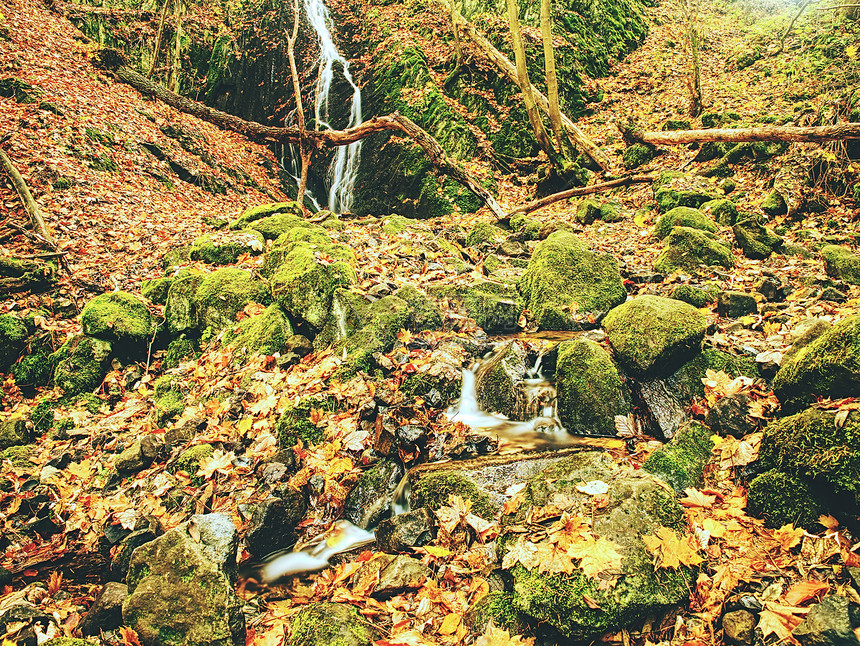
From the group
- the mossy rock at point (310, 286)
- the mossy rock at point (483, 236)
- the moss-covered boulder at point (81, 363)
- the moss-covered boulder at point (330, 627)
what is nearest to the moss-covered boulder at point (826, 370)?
the moss-covered boulder at point (330, 627)

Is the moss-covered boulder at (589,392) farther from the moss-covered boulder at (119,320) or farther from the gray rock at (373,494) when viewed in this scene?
the moss-covered boulder at (119,320)

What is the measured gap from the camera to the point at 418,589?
2.83 meters

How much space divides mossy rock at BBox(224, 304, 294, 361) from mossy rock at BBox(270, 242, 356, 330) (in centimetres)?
19

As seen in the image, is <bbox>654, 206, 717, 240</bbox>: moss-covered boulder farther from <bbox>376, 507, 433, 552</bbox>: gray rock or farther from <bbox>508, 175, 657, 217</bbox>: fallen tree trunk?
<bbox>376, 507, 433, 552</bbox>: gray rock

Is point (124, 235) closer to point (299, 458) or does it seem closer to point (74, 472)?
point (74, 472)

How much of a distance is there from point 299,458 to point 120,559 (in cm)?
154

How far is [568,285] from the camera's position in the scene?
226 inches

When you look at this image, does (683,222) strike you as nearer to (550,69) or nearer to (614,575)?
(550,69)

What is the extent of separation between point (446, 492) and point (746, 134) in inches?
382

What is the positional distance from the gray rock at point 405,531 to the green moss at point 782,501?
6.98 feet

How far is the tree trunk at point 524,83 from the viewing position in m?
11.3

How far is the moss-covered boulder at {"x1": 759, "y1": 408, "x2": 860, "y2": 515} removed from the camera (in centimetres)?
238

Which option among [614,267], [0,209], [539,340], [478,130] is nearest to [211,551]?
[539,340]

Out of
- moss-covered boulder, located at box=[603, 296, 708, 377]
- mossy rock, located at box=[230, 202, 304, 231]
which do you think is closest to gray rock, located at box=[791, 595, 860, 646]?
moss-covered boulder, located at box=[603, 296, 708, 377]
